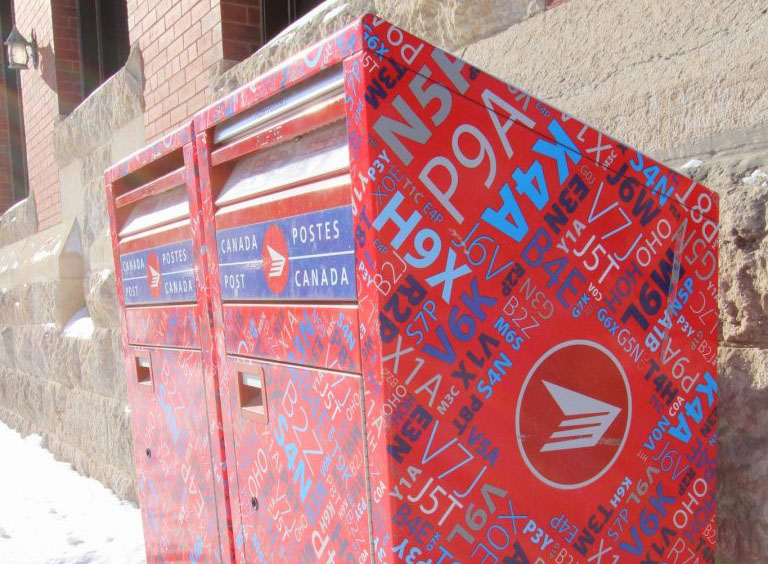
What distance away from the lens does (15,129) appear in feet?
26.8

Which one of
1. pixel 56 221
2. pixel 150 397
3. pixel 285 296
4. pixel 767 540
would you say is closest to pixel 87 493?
pixel 56 221

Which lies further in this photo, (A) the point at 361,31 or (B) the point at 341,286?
(B) the point at 341,286

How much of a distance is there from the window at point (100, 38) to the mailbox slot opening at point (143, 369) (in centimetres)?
410

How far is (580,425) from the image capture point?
123 centimetres

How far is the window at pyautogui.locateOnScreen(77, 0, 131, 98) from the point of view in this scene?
5395 millimetres

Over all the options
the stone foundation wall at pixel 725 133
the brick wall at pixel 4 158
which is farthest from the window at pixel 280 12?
the brick wall at pixel 4 158

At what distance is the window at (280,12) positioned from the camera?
3.37 metres

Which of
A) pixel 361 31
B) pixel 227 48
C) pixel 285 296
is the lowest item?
pixel 285 296

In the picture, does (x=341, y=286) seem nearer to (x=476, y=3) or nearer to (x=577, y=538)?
(x=577, y=538)

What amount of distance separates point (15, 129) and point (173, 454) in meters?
7.80

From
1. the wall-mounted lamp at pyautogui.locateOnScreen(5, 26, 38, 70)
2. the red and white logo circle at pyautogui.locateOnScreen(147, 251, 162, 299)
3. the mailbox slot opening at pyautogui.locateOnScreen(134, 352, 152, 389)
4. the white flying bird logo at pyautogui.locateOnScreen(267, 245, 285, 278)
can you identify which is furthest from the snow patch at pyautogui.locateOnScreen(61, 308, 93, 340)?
the white flying bird logo at pyautogui.locateOnScreen(267, 245, 285, 278)

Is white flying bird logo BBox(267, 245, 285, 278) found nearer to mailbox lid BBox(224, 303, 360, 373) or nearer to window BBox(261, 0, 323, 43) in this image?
mailbox lid BBox(224, 303, 360, 373)

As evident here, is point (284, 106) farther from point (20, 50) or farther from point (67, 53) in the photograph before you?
point (20, 50)

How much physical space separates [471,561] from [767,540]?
31.2 inches
